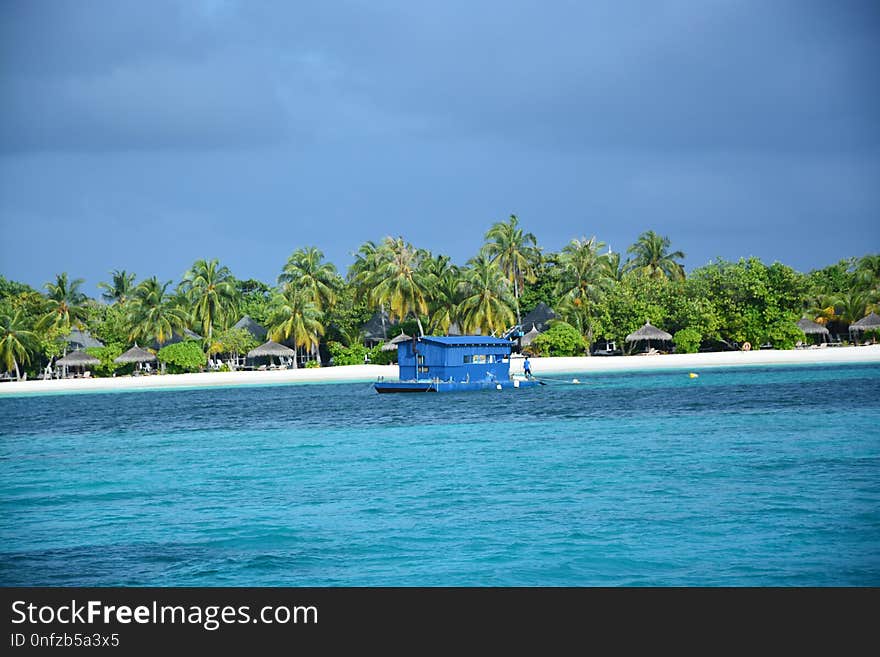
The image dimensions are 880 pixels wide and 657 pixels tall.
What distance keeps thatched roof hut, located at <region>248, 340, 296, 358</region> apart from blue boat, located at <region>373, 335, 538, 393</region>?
21.0m

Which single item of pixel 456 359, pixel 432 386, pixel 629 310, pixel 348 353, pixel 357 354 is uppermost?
pixel 629 310

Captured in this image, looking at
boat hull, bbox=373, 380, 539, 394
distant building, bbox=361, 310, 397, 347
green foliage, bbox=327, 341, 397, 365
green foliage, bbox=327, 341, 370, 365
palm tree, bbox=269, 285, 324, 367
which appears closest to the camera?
boat hull, bbox=373, 380, 539, 394

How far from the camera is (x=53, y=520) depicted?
45.1 ft

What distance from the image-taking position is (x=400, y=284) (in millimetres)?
61250

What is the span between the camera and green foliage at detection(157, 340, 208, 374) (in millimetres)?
62906

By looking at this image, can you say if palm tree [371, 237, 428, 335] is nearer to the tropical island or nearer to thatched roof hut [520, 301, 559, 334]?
the tropical island

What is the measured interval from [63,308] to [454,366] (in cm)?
3794

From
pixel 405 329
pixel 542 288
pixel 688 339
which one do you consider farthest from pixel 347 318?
pixel 688 339

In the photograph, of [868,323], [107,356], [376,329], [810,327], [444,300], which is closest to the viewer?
[868,323]

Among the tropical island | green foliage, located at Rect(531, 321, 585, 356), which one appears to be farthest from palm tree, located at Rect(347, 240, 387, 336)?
green foliage, located at Rect(531, 321, 585, 356)

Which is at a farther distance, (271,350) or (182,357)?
(271,350)

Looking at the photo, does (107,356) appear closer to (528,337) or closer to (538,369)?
(528,337)
